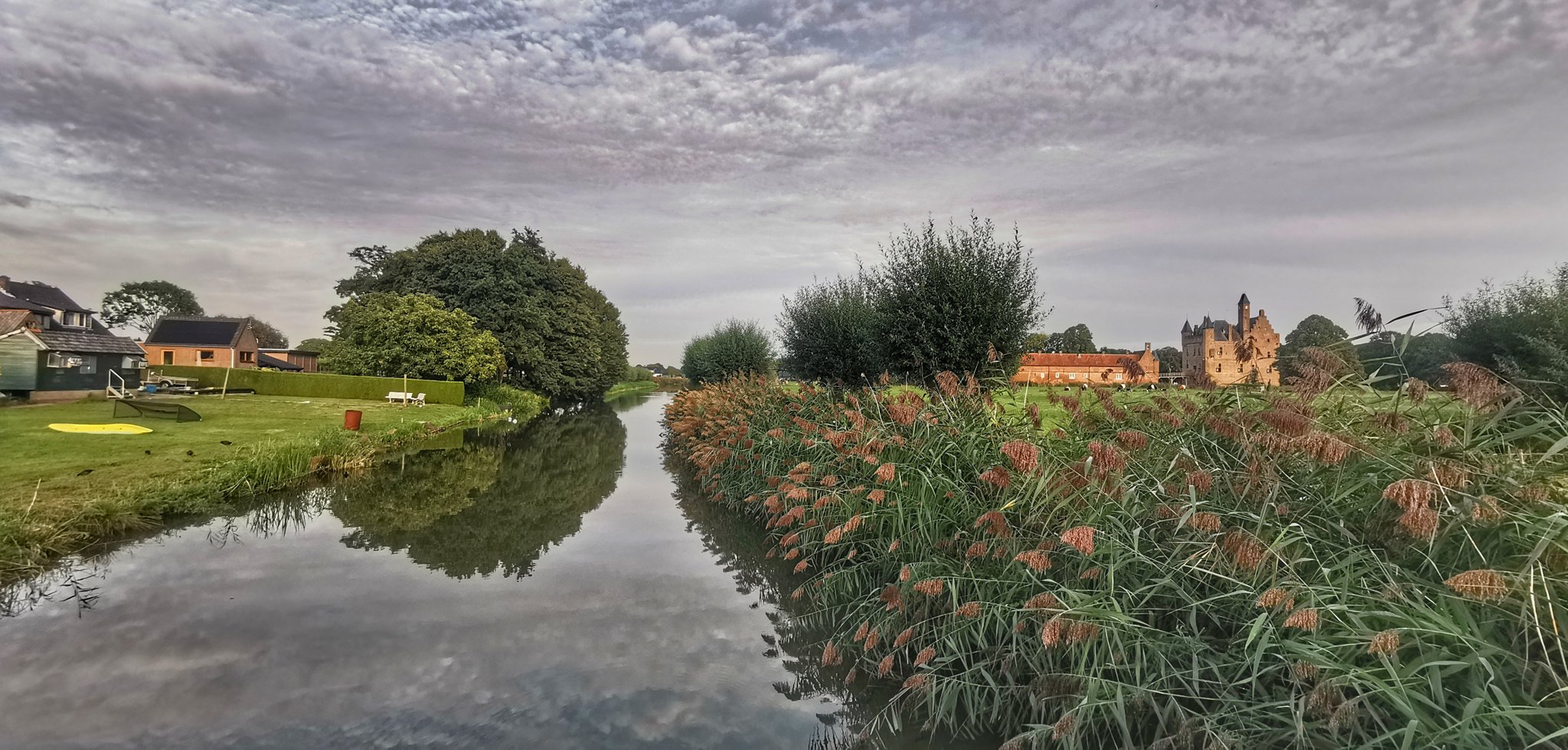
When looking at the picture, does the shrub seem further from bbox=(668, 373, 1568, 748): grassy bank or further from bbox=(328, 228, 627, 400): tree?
bbox=(328, 228, 627, 400): tree

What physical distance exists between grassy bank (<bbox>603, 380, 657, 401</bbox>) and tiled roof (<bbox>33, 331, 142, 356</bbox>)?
44336mm

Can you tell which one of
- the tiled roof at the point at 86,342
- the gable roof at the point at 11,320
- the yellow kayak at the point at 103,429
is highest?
the gable roof at the point at 11,320

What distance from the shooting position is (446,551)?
10.5 m

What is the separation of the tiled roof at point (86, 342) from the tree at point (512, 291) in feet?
46.3

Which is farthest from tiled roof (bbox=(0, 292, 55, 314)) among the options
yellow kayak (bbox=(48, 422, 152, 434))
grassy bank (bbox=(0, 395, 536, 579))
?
yellow kayak (bbox=(48, 422, 152, 434))

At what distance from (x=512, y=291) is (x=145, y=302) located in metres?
71.6

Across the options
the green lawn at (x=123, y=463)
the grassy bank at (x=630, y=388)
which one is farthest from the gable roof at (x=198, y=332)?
the green lawn at (x=123, y=463)

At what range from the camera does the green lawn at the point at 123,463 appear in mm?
9547

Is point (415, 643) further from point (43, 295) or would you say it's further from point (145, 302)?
point (145, 302)

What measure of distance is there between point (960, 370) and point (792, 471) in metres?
8.33

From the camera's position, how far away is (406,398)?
116ft

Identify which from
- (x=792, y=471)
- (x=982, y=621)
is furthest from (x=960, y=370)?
(x=982, y=621)

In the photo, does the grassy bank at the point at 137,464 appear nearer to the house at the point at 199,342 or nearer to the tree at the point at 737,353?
the tree at the point at 737,353

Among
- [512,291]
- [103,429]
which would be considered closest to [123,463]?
[103,429]
